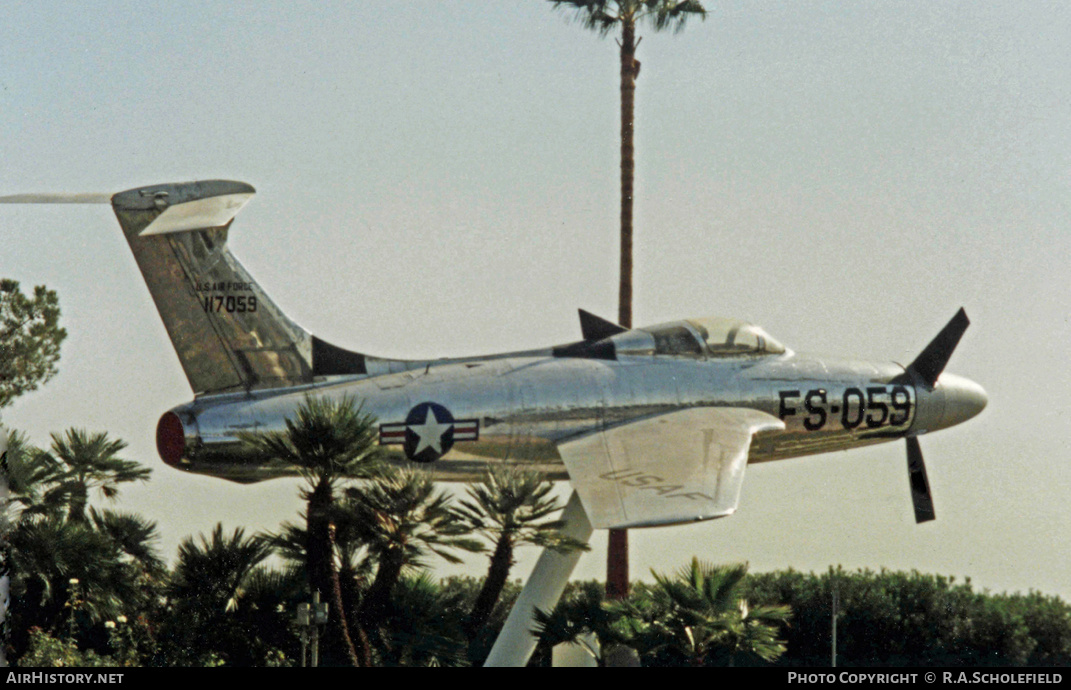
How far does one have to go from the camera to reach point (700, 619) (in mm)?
21531

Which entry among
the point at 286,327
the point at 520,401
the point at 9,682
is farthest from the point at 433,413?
the point at 9,682

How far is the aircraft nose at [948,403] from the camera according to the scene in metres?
24.6

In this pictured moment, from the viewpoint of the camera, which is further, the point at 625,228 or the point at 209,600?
the point at 625,228

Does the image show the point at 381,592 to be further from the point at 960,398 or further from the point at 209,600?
the point at 960,398

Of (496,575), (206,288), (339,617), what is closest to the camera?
Result: (339,617)

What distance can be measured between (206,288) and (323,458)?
11.4 ft

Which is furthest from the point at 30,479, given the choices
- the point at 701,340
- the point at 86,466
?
the point at 701,340

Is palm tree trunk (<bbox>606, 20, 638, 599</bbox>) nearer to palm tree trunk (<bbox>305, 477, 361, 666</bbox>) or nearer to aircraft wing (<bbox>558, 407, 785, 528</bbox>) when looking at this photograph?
aircraft wing (<bbox>558, 407, 785, 528</bbox>)

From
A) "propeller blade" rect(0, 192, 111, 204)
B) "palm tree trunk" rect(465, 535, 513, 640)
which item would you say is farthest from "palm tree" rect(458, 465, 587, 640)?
"propeller blade" rect(0, 192, 111, 204)

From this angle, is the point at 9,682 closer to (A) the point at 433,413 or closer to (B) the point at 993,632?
(A) the point at 433,413

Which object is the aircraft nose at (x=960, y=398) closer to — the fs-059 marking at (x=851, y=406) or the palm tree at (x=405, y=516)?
the fs-059 marking at (x=851, y=406)

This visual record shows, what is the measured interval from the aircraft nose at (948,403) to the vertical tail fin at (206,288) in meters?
11.2

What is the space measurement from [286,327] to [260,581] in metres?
4.35

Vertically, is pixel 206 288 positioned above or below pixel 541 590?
above
